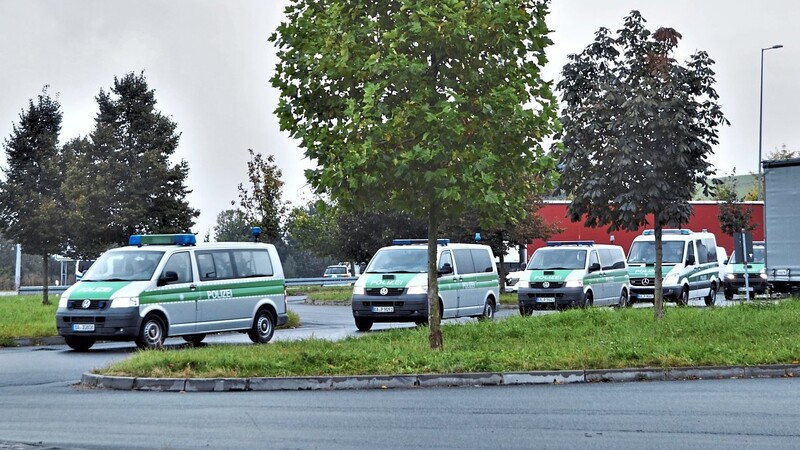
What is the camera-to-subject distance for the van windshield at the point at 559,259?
32.2 meters

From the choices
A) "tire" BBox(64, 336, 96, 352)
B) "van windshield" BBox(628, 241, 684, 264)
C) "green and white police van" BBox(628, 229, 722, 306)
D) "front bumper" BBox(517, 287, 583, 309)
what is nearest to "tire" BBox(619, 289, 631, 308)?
"green and white police van" BBox(628, 229, 722, 306)

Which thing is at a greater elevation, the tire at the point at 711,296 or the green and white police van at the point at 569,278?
the green and white police van at the point at 569,278

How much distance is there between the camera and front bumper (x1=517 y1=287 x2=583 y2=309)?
31188 mm

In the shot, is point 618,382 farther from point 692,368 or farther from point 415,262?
point 415,262

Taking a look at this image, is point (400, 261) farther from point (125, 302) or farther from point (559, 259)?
point (125, 302)

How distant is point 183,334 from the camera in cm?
2142

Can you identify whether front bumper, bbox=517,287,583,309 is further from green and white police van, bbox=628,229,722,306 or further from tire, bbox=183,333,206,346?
tire, bbox=183,333,206,346

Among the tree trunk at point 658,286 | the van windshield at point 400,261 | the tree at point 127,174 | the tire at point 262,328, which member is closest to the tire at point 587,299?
the van windshield at point 400,261

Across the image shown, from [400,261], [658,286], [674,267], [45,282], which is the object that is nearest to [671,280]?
[674,267]

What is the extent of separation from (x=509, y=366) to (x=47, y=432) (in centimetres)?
640

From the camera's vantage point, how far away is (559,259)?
32.5 metres

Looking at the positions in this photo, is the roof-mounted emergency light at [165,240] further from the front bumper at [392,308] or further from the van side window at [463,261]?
the van side window at [463,261]

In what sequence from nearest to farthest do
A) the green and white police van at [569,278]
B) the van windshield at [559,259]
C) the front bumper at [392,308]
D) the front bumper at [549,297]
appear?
the front bumper at [392,308]
the front bumper at [549,297]
the green and white police van at [569,278]
the van windshield at [559,259]

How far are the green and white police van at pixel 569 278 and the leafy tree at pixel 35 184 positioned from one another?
1716 centimetres
